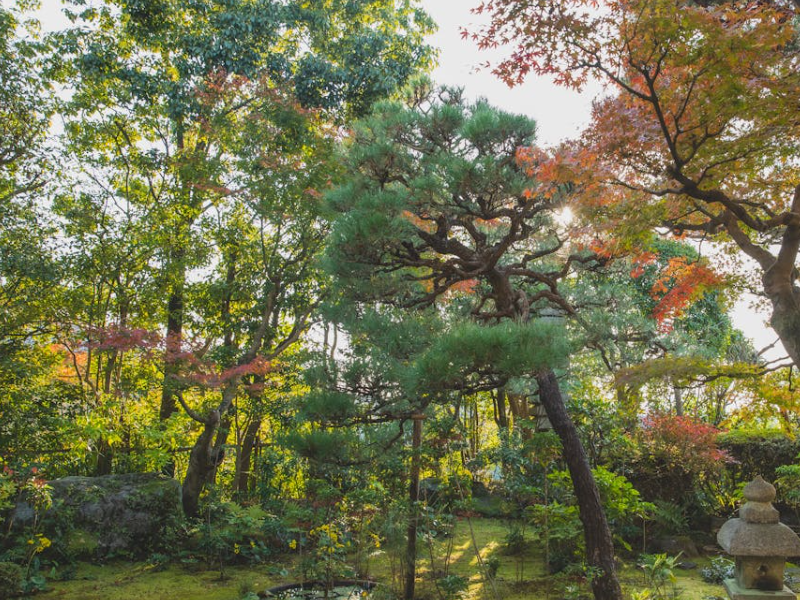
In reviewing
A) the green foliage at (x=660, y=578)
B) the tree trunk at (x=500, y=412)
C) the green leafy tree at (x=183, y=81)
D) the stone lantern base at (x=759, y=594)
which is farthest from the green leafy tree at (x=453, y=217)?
the tree trunk at (x=500, y=412)

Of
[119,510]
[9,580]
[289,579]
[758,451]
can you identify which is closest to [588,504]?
[289,579]

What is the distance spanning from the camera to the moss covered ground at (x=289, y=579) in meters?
3.89

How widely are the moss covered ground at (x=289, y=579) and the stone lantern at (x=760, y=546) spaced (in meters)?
1.39

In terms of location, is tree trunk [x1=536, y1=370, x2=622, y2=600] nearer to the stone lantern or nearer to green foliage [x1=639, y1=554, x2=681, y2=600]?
green foliage [x1=639, y1=554, x2=681, y2=600]

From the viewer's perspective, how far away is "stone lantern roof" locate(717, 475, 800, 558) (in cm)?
228

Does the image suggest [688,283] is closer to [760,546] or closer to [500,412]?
[760,546]

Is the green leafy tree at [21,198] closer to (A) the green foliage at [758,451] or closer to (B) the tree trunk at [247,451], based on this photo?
(B) the tree trunk at [247,451]

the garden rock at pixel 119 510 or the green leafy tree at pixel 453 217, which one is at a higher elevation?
the green leafy tree at pixel 453 217

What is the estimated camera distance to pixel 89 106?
6316 mm

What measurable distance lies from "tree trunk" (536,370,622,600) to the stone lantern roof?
1005 mm

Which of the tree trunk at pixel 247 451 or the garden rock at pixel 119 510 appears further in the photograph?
the tree trunk at pixel 247 451

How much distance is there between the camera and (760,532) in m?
2.33

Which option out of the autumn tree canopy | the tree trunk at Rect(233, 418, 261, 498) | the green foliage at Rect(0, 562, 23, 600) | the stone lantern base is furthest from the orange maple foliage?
the green foliage at Rect(0, 562, 23, 600)

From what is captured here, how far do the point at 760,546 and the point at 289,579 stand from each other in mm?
3523
